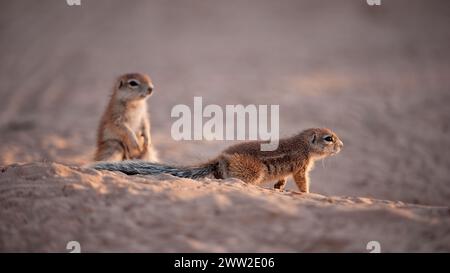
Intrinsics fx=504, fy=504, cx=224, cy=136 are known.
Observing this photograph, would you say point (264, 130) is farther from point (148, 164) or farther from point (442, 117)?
point (148, 164)

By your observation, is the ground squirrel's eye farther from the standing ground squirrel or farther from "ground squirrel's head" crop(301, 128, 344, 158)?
"ground squirrel's head" crop(301, 128, 344, 158)

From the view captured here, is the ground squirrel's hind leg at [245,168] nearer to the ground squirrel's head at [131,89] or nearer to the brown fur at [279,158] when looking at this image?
the brown fur at [279,158]

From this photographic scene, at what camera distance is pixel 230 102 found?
1098 centimetres

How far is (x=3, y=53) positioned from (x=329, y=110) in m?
9.42

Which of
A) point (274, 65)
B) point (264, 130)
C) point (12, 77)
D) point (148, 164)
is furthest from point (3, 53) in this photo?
point (148, 164)

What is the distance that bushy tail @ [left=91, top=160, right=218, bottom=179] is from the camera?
15.9 ft

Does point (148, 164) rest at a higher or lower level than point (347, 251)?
higher

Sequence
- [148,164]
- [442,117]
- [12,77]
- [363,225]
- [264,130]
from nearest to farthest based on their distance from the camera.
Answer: [363,225], [148,164], [264,130], [442,117], [12,77]

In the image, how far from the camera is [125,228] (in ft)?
11.4

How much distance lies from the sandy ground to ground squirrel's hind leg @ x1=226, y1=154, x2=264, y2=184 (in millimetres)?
604

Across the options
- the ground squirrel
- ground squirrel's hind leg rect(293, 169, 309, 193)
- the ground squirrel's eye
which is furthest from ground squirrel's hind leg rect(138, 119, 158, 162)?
ground squirrel's hind leg rect(293, 169, 309, 193)

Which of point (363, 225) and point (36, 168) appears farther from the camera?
point (36, 168)

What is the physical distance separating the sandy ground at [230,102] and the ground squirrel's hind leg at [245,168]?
60 cm
